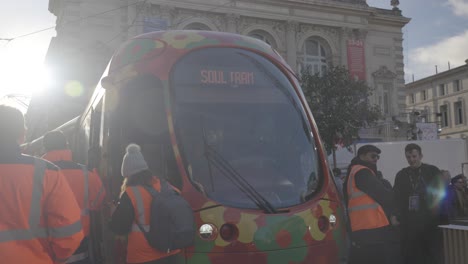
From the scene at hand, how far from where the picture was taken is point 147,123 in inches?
207

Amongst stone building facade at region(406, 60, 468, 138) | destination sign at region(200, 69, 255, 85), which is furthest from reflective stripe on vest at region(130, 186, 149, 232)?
stone building facade at region(406, 60, 468, 138)

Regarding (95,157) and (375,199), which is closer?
(375,199)

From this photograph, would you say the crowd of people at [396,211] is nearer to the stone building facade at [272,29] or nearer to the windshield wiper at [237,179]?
the windshield wiper at [237,179]

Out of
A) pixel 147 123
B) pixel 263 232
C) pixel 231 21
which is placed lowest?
pixel 263 232

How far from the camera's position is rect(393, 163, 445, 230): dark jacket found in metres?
5.65

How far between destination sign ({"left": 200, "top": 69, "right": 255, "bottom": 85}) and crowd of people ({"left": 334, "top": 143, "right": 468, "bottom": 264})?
4.63ft

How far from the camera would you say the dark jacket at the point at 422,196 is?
5.65 meters

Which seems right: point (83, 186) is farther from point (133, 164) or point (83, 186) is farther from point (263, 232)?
point (263, 232)

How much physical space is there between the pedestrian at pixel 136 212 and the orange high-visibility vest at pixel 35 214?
95 cm

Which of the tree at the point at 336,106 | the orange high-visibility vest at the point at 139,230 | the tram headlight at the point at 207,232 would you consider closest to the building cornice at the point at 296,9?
the tree at the point at 336,106

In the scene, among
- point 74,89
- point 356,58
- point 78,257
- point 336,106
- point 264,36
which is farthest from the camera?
point 356,58

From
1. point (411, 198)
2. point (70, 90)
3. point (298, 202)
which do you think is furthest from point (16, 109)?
point (70, 90)

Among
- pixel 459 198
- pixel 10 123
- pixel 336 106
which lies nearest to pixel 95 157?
pixel 10 123

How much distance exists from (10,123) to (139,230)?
1.37 meters
